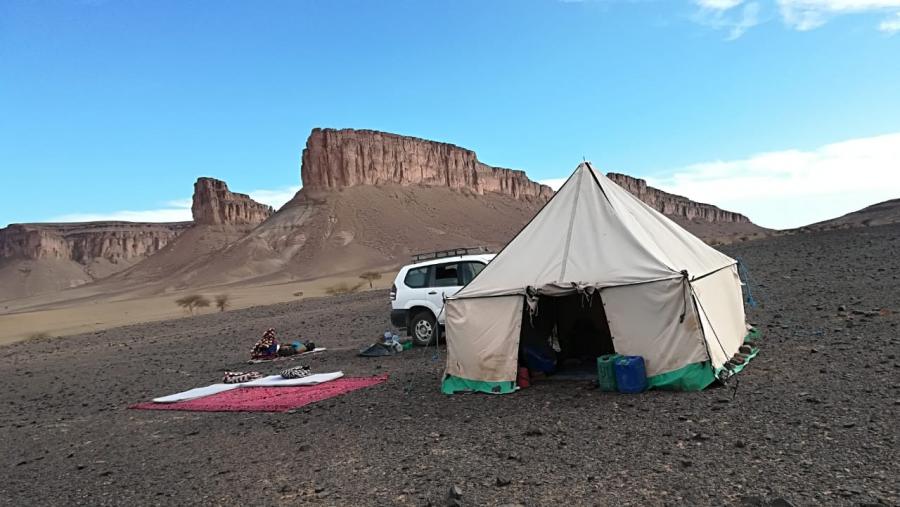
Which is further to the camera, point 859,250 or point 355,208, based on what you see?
point 355,208

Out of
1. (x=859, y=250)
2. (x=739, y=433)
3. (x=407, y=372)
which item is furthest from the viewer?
(x=859, y=250)

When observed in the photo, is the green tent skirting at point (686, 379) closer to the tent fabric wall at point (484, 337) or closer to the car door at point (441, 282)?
the tent fabric wall at point (484, 337)

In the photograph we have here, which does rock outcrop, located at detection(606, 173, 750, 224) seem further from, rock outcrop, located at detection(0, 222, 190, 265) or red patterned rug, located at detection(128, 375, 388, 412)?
red patterned rug, located at detection(128, 375, 388, 412)

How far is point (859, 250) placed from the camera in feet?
80.2

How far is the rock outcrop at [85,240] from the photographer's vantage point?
143 m

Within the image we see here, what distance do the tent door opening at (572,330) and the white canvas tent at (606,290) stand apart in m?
1.33

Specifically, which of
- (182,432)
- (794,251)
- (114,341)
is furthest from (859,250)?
(114,341)

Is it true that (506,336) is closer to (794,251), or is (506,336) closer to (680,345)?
(680,345)

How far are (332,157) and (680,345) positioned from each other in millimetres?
98408

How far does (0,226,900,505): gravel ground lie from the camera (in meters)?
4.92

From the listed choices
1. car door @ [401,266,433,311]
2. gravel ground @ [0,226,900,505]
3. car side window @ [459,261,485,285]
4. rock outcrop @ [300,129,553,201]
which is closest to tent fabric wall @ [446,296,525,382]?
gravel ground @ [0,226,900,505]

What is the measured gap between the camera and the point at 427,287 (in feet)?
45.8

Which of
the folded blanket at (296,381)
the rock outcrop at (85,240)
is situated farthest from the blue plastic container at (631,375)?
the rock outcrop at (85,240)

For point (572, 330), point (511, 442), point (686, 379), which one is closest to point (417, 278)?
point (572, 330)
